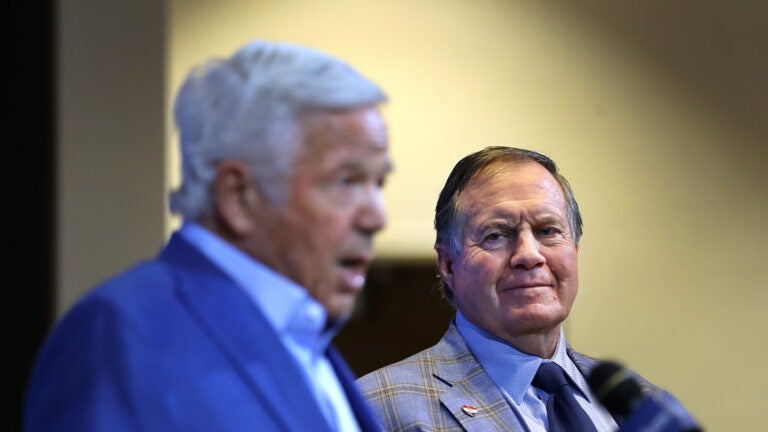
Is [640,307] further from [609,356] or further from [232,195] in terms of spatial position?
[232,195]

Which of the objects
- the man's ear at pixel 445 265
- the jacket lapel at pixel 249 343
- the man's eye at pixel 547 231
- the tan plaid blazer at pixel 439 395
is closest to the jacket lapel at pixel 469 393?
the tan plaid blazer at pixel 439 395

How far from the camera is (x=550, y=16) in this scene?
3.54m

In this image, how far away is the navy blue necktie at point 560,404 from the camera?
2.05 meters

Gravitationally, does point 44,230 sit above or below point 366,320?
above

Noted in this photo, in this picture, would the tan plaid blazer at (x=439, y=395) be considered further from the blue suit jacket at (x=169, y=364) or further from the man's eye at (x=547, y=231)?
the blue suit jacket at (x=169, y=364)

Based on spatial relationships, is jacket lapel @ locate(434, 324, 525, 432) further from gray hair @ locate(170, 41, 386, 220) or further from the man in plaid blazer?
gray hair @ locate(170, 41, 386, 220)

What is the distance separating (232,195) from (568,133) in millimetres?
2401

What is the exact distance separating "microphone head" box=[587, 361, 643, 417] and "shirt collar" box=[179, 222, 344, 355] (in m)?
0.46

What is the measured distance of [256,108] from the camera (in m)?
1.24

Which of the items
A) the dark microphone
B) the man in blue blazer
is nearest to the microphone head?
the dark microphone

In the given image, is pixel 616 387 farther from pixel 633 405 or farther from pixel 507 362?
pixel 507 362

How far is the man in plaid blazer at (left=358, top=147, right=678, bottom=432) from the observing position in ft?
6.77

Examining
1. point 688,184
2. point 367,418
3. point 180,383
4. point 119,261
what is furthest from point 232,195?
point 688,184

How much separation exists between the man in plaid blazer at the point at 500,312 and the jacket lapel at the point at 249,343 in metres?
0.83
